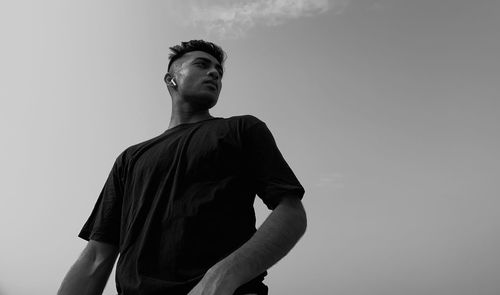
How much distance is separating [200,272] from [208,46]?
97.9 inches

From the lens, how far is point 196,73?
3.88 m

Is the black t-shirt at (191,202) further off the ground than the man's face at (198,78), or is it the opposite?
the man's face at (198,78)

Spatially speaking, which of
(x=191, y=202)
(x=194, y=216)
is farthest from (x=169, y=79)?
(x=194, y=216)

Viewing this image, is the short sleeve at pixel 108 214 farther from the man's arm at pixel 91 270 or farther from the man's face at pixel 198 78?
the man's face at pixel 198 78

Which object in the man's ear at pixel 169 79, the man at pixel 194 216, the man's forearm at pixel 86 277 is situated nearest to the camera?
the man at pixel 194 216

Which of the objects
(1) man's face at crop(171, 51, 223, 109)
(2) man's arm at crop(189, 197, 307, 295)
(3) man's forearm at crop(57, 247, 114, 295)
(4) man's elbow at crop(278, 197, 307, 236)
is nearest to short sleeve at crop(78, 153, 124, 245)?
(3) man's forearm at crop(57, 247, 114, 295)

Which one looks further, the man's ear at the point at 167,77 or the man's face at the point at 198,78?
the man's ear at the point at 167,77

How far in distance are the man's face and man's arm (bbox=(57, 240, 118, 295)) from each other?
1.41 m

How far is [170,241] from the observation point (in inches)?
103

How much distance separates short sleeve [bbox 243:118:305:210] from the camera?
260 cm

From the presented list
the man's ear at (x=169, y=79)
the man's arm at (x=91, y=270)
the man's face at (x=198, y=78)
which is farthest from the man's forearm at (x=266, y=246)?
the man's ear at (x=169, y=79)

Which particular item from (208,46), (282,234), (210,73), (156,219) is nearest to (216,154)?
(156,219)

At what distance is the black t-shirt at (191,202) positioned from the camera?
2533 millimetres

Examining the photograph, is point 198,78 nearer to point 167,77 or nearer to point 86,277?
point 167,77
